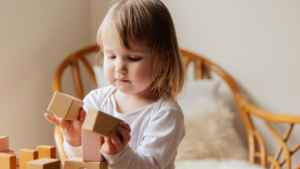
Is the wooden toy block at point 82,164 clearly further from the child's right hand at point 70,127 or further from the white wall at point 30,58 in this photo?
the white wall at point 30,58

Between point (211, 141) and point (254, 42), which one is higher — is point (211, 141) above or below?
below

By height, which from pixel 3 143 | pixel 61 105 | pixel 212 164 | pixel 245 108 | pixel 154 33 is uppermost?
pixel 154 33

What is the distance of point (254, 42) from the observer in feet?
4.68

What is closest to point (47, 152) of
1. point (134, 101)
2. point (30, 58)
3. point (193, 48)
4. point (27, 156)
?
point (27, 156)

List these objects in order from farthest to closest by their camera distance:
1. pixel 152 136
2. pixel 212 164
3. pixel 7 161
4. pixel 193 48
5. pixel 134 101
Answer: pixel 193 48
pixel 212 164
pixel 134 101
pixel 152 136
pixel 7 161

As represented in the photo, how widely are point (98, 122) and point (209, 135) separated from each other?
889mm

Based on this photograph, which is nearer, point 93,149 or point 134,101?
point 93,149

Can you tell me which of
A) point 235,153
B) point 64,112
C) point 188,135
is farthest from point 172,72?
point 235,153

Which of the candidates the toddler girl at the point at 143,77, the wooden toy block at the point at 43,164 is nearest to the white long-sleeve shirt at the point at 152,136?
the toddler girl at the point at 143,77

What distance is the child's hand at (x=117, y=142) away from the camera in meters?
0.54

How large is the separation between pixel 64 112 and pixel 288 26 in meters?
1.09

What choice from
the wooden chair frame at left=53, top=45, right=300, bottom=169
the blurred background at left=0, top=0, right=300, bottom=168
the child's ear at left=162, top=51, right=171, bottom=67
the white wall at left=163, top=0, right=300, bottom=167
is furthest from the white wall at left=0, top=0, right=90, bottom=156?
the child's ear at left=162, top=51, right=171, bottom=67

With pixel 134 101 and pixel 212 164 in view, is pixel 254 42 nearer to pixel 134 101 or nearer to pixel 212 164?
pixel 212 164

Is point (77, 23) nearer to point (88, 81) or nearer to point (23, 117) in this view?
point (88, 81)
